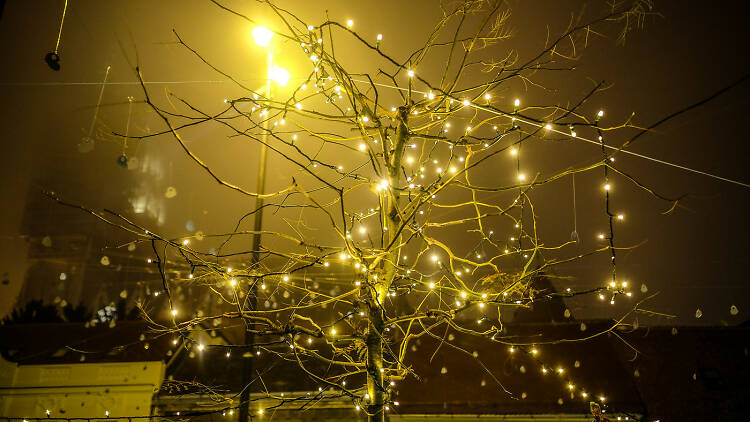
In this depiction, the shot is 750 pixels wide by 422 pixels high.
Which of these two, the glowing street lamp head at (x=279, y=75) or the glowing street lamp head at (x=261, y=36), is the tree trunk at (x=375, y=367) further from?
the glowing street lamp head at (x=261, y=36)

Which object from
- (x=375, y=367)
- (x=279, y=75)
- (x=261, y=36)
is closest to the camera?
(x=375, y=367)

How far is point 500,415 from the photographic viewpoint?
1257 centimetres

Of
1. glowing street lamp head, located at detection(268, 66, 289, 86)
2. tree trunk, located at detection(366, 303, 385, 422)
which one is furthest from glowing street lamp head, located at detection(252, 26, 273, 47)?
tree trunk, located at detection(366, 303, 385, 422)

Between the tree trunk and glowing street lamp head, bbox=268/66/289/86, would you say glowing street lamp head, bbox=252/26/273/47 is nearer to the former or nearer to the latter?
glowing street lamp head, bbox=268/66/289/86

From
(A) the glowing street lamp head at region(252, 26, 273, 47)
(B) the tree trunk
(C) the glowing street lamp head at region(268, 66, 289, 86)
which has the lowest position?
(B) the tree trunk

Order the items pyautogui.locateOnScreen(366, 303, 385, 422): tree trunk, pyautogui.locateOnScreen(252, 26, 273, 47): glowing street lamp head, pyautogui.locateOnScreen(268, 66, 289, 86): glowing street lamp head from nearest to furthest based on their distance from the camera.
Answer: pyautogui.locateOnScreen(366, 303, 385, 422): tree trunk < pyautogui.locateOnScreen(252, 26, 273, 47): glowing street lamp head < pyautogui.locateOnScreen(268, 66, 289, 86): glowing street lamp head

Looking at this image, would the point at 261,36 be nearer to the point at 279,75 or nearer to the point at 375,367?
the point at 279,75

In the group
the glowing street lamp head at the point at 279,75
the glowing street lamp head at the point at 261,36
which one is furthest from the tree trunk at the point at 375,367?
the glowing street lamp head at the point at 261,36

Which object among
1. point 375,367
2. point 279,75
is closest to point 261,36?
point 279,75

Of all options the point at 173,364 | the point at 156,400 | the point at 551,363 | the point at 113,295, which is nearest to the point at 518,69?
the point at 551,363

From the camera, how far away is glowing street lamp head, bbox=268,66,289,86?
5711 millimetres

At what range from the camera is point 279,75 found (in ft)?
19.0

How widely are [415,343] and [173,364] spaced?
874 cm

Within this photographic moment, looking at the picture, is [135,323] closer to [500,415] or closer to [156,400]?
[156,400]
